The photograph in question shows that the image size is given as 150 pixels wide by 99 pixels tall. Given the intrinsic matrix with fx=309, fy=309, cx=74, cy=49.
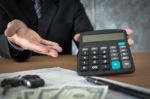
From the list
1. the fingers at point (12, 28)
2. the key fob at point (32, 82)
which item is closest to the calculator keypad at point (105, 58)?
the key fob at point (32, 82)

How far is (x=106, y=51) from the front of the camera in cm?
75

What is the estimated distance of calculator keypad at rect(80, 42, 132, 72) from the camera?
0.71 metres

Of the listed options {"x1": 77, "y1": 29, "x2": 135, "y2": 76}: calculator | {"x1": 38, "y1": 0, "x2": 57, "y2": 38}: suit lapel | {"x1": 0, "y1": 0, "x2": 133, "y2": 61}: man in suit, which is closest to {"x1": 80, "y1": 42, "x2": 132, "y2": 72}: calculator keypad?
{"x1": 77, "y1": 29, "x2": 135, "y2": 76}: calculator

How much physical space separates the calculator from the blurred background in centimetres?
174

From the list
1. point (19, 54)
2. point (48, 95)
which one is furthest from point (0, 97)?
point (19, 54)

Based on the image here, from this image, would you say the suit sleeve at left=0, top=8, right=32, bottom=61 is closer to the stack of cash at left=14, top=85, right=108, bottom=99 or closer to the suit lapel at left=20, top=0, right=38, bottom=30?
A: the suit lapel at left=20, top=0, right=38, bottom=30

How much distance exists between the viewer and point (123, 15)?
99.2 inches

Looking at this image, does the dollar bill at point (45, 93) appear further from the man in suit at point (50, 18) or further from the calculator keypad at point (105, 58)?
the man in suit at point (50, 18)

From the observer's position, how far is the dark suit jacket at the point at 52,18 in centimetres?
134

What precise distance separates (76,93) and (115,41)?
0.28 m

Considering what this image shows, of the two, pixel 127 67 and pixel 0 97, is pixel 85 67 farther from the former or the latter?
pixel 0 97

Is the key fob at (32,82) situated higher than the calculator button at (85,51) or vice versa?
the calculator button at (85,51)

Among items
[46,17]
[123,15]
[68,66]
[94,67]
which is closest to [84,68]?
[94,67]

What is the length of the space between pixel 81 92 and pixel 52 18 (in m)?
0.87
